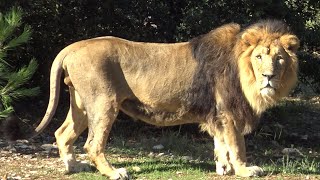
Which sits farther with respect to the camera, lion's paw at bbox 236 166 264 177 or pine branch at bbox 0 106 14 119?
pine branch at bbox 0 106 14 119

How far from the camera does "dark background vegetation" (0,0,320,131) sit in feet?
30.1

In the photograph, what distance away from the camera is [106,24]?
9.52 meters

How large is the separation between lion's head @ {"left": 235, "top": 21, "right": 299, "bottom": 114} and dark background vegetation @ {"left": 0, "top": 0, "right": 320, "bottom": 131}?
2.95 metres

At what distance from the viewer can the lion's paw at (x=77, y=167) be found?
630 cm

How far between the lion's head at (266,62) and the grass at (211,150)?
83 cm

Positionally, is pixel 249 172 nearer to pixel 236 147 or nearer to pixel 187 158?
pixel 236 147

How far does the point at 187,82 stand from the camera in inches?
241

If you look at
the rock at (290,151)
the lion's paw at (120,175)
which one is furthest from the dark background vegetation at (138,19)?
the lion's paw at (120,175)

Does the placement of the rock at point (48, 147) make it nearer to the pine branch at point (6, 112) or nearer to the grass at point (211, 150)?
the grass at point (211, 150)

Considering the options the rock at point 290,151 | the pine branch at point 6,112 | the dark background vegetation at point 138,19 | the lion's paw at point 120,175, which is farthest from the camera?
the dark background vegetation at point 138,19

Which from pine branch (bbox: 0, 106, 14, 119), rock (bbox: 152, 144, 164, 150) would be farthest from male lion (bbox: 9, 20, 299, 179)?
rock (bbox: 152, 144, 164, 150)

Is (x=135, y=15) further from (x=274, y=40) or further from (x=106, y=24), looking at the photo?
(x=274, y=40)

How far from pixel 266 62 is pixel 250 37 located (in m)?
0.35

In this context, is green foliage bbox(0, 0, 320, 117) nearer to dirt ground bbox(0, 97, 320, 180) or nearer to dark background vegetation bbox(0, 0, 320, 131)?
dark background vegetation bbox(0, 0, 320, 131)
